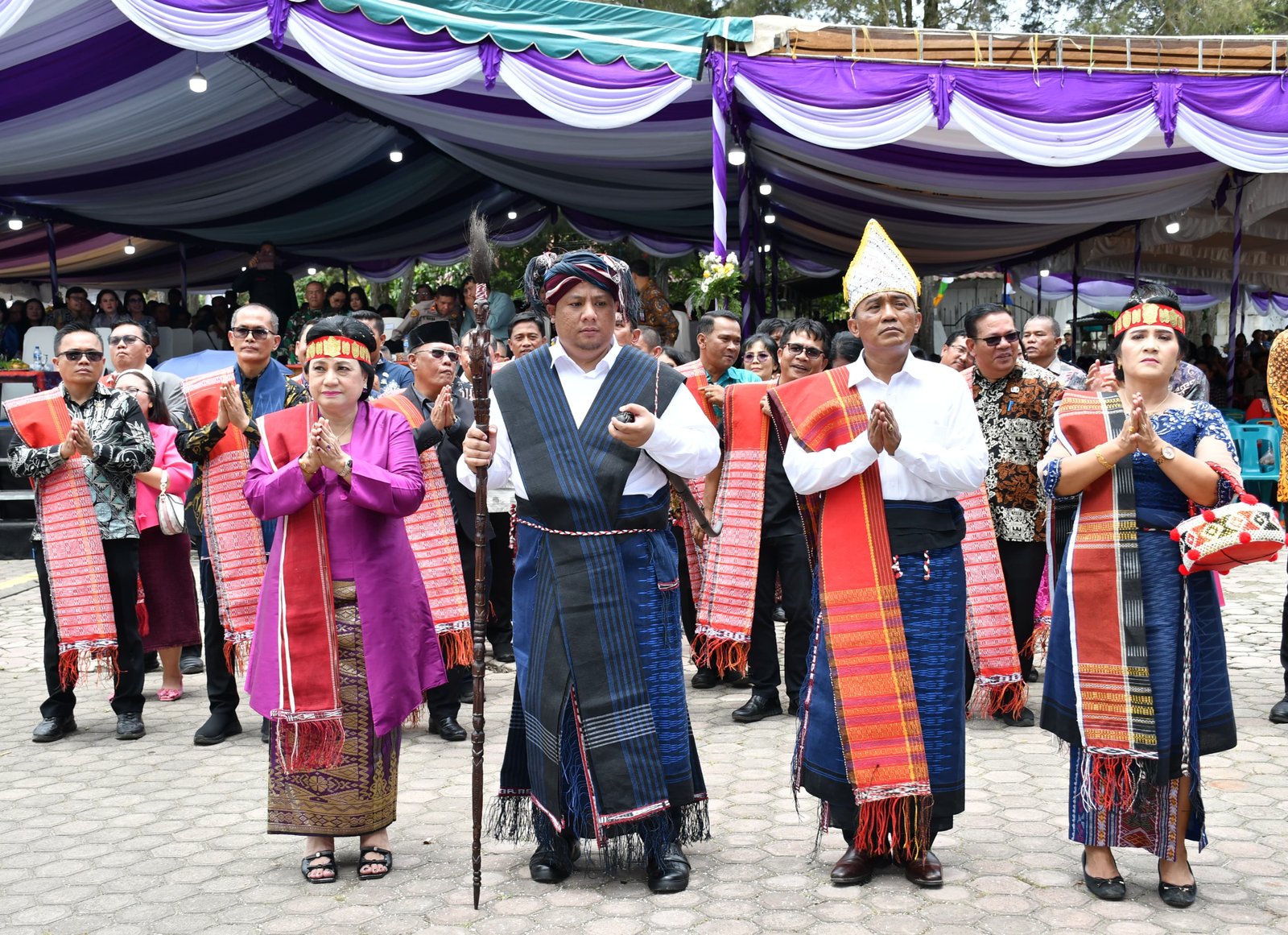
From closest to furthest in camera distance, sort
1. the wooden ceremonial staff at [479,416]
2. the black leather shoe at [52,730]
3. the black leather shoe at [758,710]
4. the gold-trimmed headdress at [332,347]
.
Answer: the wooden ceremonial staff at [479,416], the gold-trimmed headdress at [332,347], the black leather shoe at [52,730], the black leather shoe at [758,710]

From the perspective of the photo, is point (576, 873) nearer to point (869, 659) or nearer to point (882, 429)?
point (869, 659)

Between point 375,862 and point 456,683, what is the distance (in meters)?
2.11

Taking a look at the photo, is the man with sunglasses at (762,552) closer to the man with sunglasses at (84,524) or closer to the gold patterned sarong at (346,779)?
the gold patterned sarong at (346,779)

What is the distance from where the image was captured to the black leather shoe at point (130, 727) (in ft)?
19.3

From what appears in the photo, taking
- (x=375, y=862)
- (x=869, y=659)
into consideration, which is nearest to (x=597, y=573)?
(x=869, y=659)

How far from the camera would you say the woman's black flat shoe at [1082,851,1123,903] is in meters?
3.67

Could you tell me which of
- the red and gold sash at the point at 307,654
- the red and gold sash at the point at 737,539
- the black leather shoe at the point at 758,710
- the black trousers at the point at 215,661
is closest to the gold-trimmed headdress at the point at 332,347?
the red and gold sash at the point at 307,654

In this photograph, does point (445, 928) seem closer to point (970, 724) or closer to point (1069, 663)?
point (1069, 663)

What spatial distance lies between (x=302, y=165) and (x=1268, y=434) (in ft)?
33.5

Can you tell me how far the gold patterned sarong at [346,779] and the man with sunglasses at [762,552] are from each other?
238 cm

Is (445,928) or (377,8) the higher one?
(377,8)

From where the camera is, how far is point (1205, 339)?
68.0ft

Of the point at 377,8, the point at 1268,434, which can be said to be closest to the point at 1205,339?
the point at 1268,434

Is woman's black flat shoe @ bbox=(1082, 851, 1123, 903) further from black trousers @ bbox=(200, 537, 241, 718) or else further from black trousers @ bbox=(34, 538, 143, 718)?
black trousers @ bbox=(34, 538, 143, 718)
